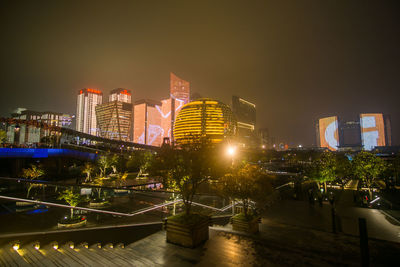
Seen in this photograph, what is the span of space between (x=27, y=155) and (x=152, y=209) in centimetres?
3951

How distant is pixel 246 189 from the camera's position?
9.20 meters

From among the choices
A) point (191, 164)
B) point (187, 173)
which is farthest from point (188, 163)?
point (187, 173)

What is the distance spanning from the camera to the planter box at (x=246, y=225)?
347 inches

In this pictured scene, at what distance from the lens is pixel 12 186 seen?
11469mm

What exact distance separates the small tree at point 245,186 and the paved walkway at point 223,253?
1.77 m

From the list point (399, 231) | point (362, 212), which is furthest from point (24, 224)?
point (362, 212)

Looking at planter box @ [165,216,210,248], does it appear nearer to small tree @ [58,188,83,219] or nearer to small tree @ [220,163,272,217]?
small tree @ [220,163,272,217]

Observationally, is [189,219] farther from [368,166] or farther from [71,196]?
[368,166]

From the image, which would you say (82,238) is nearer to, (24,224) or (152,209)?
(152,209)

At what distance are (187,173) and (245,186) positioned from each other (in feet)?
10.6

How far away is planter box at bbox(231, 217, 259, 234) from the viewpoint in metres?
8.80

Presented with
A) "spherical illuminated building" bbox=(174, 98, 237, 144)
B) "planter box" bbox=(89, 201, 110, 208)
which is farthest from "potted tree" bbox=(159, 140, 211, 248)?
"spherical illuminated building" bbox=(174, 98, 237, 144)

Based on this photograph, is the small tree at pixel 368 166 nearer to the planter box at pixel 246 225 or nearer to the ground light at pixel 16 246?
the planter box at pixel 246 225

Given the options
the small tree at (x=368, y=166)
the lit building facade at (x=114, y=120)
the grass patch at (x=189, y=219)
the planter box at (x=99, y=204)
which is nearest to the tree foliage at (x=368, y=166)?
the small tree at (x=368, y=166)
